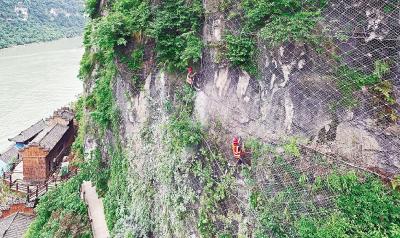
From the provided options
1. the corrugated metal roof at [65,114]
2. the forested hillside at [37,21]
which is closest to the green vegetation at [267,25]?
the corrugated metal roof at [65,114]

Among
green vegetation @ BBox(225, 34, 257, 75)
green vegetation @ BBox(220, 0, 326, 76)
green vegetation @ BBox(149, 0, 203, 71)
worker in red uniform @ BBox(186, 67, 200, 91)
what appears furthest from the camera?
worker in red uniform @ BBox(186, 67, 200, 91)

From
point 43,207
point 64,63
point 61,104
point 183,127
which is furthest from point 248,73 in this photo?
point 64,63

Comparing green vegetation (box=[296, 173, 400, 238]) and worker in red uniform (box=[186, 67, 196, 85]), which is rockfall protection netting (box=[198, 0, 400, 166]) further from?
worker in red uniform (box=[186, 67, 196, 85])

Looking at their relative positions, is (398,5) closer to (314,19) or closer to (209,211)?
(314,19)

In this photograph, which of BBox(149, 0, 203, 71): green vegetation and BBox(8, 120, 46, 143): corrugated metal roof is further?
BBox(8, 120, 46, 143): corrugated metal roof

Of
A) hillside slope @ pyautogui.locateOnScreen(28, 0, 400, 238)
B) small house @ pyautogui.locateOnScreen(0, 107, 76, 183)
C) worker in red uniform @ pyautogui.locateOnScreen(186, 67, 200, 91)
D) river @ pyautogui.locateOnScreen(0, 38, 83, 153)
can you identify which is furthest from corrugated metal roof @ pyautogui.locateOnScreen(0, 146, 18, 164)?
worker in red uniform @ pyautogui.locateOnScreen(186, 67, 200, 91)

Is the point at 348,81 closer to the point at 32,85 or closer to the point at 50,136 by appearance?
the point at 50,136
